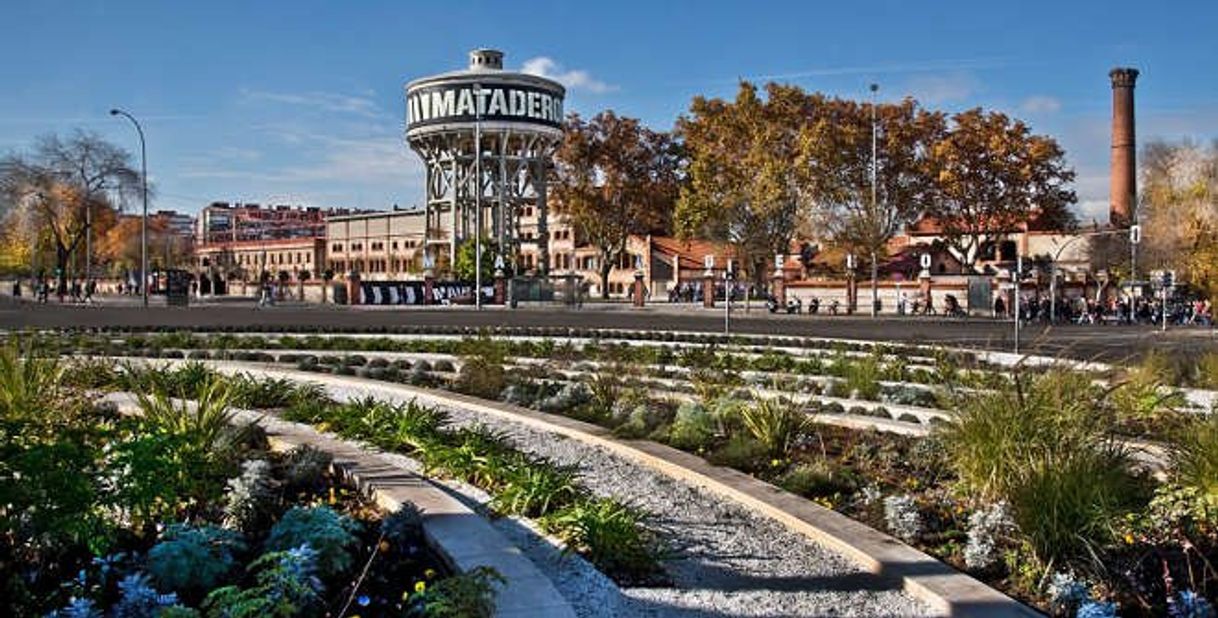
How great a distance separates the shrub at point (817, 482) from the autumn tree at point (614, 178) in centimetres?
6863

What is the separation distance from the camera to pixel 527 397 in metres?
12.3

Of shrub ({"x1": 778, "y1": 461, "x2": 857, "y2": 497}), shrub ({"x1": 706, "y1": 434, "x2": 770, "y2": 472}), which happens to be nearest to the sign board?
shrub ({"x1": 706, "y1": 434, "x2": 770, "y2": 472})

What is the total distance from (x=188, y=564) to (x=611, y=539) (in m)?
2.29

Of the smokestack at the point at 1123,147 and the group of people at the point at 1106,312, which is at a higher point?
the smokestack at the point at 1123,147

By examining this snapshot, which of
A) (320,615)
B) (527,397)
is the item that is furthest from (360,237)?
(320,615)

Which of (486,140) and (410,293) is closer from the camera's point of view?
(410,293)

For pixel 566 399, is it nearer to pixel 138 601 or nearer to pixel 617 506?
pixel 617 506

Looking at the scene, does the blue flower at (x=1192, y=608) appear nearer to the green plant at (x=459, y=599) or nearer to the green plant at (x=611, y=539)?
the green plant at (x=611, y=539)

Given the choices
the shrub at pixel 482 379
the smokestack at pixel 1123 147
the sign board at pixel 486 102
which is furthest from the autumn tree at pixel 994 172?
the shrub at pixel 482 379

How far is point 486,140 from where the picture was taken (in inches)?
3159

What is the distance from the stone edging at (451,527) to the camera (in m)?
4.88

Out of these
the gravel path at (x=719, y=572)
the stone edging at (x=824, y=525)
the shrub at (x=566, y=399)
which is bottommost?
the gravel path at (x=719, y=572)

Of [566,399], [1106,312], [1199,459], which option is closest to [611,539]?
[1199,459]

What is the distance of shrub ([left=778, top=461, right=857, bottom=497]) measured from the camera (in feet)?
24.9
